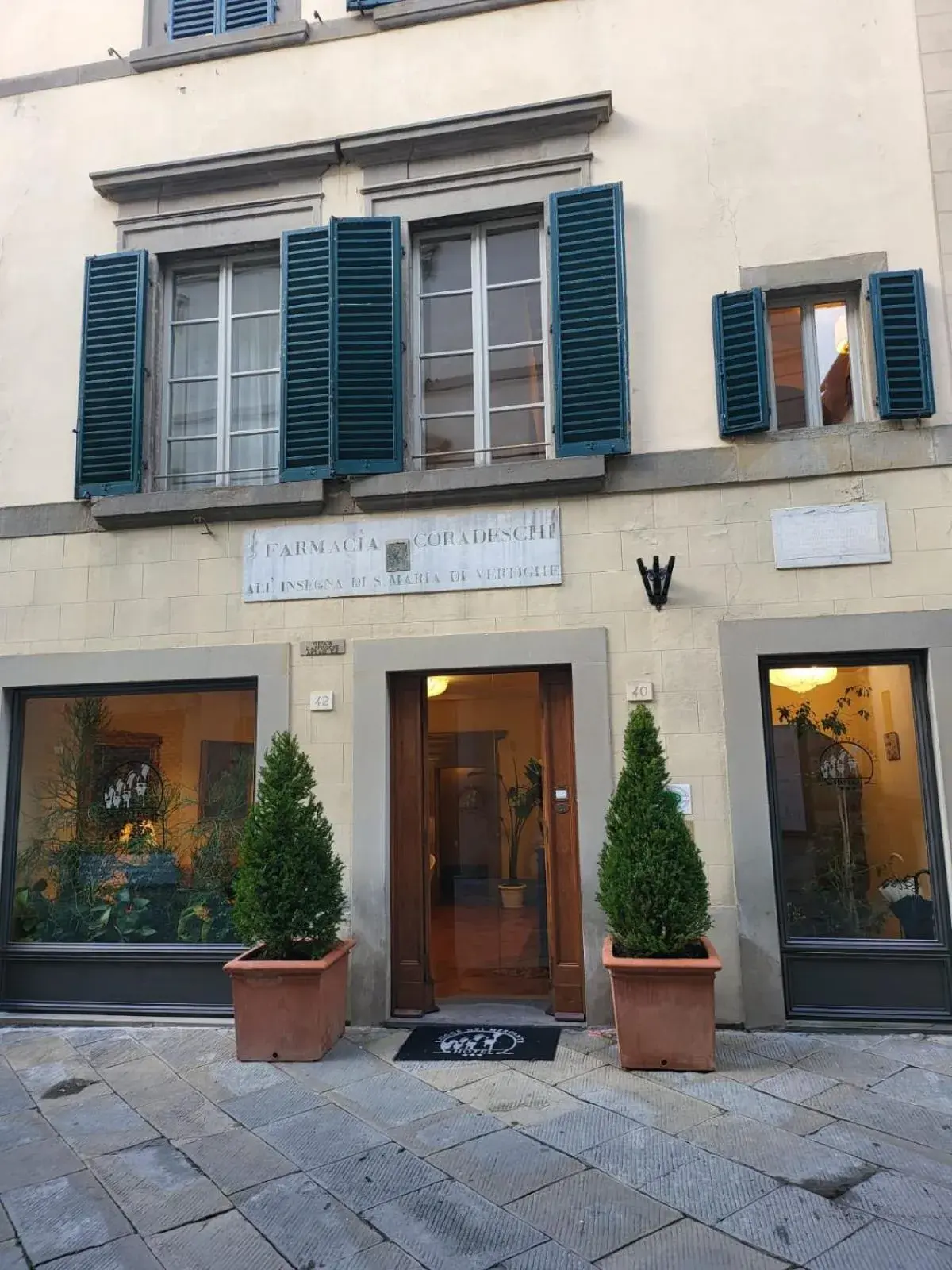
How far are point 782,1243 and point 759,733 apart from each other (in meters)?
3.08

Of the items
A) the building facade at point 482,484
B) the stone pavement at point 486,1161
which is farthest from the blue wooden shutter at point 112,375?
the stone pavement at point 486,1161

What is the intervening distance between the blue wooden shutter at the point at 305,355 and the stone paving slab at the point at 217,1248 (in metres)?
Answer: 4.54

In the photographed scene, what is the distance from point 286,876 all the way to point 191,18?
22.7ft

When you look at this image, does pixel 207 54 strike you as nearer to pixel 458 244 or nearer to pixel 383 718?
pixel 458 244

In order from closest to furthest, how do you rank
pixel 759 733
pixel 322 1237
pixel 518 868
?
pixel 322 1237
pixel 759 733
pixel 518 868

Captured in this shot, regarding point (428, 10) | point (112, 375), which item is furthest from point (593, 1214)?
point (428, 10)

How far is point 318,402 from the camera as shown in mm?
6477

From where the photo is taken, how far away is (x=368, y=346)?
21.2 feet

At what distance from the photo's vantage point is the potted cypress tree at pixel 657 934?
15.8ft

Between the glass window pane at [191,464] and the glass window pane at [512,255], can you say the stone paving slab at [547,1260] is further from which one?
the glass window pane at [512,255]

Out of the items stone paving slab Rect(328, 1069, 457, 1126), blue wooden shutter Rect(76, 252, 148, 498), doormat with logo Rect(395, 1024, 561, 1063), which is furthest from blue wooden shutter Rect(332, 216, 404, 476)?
stone paving slab Rect(328, 1069, 457, 1126)

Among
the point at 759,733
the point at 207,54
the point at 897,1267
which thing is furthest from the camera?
the point at 207,54

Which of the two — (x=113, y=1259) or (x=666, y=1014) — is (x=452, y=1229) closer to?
(x=113, y=1259)

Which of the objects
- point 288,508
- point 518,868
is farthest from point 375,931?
point 288,508
